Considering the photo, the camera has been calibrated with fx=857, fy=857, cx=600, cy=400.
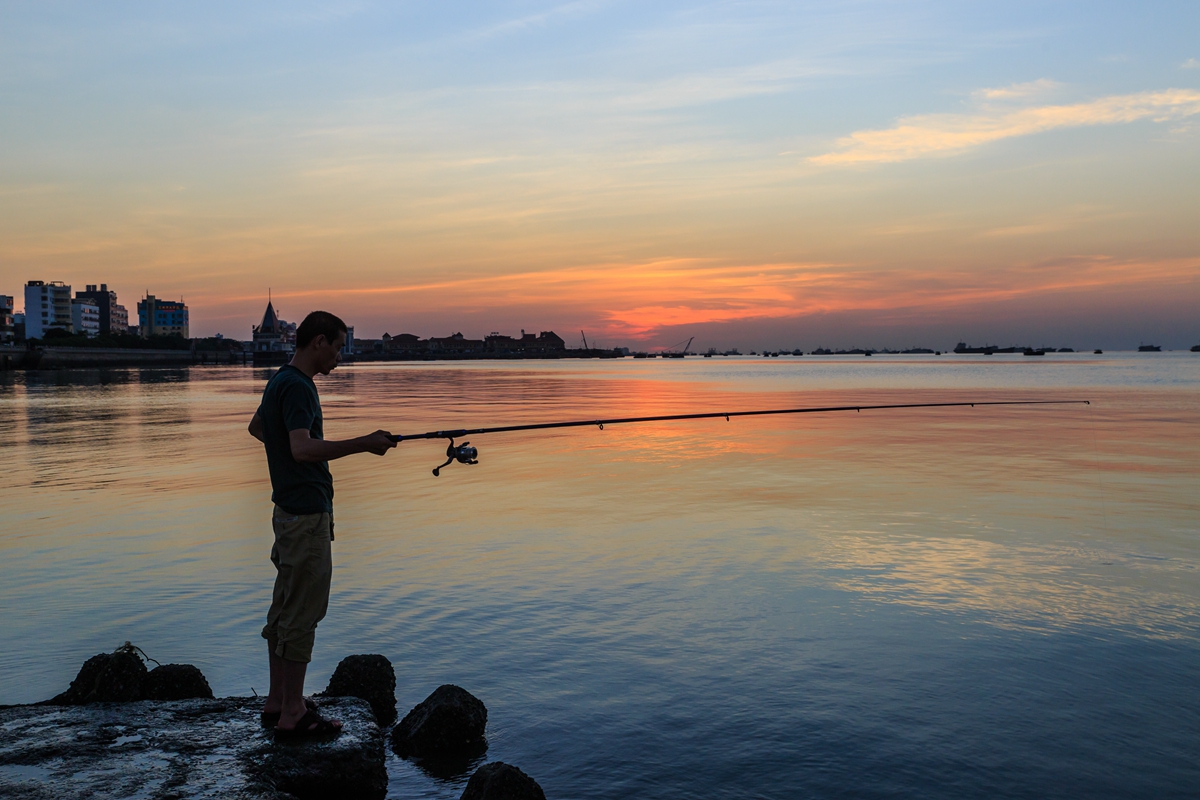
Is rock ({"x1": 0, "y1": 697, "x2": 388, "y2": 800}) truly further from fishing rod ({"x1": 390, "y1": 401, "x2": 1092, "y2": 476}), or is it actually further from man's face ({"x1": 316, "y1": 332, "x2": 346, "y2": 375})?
man's face ({"x1": 316, "y1": 332, "x2": 346, "y2": 375})

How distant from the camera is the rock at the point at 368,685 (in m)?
5.98

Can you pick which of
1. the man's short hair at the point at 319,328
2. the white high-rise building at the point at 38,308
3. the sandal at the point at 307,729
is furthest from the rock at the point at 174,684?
the white high-rise building at the point at 38,308

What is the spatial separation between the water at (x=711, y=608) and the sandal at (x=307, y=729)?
575 millimetres

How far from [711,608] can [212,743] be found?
16.7ft

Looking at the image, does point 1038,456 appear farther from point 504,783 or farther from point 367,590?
point 504,783

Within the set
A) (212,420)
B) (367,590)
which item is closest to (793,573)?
(367,590)

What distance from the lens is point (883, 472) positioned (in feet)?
60.7

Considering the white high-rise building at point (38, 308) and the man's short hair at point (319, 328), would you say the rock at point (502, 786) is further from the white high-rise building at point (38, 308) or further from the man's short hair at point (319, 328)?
the white high-rise building at point (38, 308)

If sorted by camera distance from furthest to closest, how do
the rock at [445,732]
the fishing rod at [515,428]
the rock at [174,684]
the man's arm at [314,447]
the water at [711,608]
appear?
1. the fishing rod at [515,428]
2. the rock at [174,684]
3. the water at [711,608]
4. the rock at [445,732]
5. the man's arm at [314,447]

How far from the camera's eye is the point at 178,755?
4617 mm

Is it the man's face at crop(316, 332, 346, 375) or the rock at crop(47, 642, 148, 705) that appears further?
the rock at crop(47, 642, 148, 705)

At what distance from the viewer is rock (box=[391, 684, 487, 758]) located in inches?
218

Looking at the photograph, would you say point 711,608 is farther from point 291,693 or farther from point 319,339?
Result: point 319,339

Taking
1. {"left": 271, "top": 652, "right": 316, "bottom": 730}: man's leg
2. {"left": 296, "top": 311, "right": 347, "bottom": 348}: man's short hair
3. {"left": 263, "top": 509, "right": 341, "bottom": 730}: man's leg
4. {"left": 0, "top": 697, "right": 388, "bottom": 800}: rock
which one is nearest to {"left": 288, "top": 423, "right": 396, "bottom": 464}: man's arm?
{"left": 263, "top": 509, "right": 341, "bottom": 730}: man's leg
